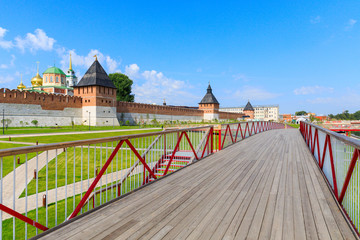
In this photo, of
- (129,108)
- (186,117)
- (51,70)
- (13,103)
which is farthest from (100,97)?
(51,70)

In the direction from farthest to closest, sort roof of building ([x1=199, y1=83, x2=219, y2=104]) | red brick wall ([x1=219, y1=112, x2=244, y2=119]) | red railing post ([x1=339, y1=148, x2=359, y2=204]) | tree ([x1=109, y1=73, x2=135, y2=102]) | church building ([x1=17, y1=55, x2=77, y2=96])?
red brick wall ([x1=219, y1=112, x2=244, y2=119]) → roof of building ([x1=199, y1=83, x2=219, y2=104]) → church building ([x1=17, y1=55, x2=77, y2=96]) → tree ([x1=109, y1=73, x2=135, y2=102]) → red railing post ([x1=339, y1=148, x2=359, y2=204])

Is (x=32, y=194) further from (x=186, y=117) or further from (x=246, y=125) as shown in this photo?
(x=186, y=117)

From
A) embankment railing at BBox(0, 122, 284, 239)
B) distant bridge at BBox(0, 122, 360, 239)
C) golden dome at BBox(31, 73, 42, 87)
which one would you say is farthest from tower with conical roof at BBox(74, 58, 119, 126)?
distant bridge at BBox(0, 122, 360, 239)

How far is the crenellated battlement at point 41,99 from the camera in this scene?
86.9ft

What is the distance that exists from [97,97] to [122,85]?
14.0 m

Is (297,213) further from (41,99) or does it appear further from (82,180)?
(41,99)

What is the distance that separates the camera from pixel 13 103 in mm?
26875

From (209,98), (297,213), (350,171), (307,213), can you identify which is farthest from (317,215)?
(209,98)

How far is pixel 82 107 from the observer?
34875 mm

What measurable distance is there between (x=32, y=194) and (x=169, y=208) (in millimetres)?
6172

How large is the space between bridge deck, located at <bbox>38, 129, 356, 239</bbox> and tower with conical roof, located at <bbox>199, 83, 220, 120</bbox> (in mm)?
57402

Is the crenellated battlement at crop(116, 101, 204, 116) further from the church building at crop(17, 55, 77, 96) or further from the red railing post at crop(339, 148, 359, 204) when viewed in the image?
the red railing post at crop(339, 148, 359, 204)

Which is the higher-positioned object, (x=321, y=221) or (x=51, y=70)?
(x=51, y=70)

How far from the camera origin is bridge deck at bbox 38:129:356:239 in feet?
6.98
